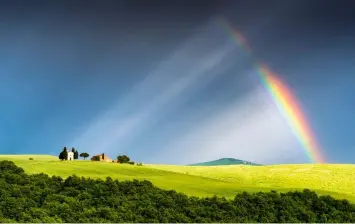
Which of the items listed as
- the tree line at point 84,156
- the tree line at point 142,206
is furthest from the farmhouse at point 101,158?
the tree line at point 142,206

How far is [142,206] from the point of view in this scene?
4594cm

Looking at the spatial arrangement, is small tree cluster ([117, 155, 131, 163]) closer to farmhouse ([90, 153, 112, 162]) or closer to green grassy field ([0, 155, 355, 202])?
farmhouse ([90, 153, 112, 162])

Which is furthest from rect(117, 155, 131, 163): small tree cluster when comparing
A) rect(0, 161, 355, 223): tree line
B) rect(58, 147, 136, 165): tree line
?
rect(0, 161, 355, 223): tree line

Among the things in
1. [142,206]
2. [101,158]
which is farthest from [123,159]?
[142,206]

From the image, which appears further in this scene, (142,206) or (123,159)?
(123,159)

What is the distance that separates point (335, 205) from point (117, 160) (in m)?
86.0

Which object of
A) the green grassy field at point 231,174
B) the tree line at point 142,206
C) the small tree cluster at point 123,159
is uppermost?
the small tree cluster at point 123,159

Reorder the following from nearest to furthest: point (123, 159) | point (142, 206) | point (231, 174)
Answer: point (142, 206) → point (231, 174) → point (123, 159)

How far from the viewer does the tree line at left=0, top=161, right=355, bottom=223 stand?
43469 millimetres

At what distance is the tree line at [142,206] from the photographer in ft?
143

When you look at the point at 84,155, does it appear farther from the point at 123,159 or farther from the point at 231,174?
the point at 231,174

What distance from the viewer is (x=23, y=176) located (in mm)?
64562

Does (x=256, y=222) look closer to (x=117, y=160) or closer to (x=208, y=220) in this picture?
(x=208, y=220)

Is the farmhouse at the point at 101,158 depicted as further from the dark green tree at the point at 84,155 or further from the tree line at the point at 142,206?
the tree line at the point at 142,206
